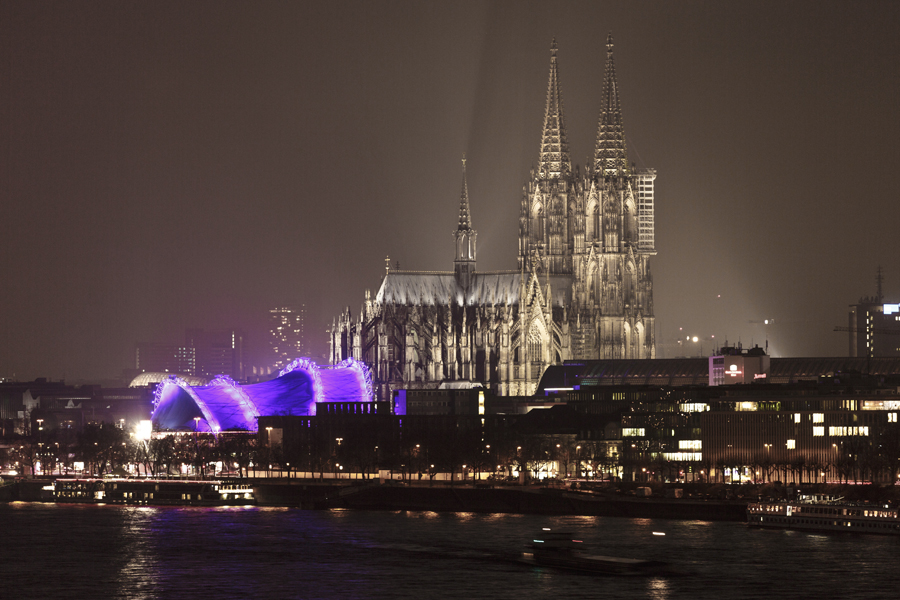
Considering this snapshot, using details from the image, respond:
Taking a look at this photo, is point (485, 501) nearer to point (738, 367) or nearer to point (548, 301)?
point (738, 367)

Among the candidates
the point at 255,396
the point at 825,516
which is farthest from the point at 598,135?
the point at 825,516

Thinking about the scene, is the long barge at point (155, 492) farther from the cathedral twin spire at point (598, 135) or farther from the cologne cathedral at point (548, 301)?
the cathedral twin spire at point (598, 135)

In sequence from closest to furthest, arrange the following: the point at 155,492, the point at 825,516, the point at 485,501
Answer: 1. the point at 825,516
2. the point at 485,501
3. the point at 155,492

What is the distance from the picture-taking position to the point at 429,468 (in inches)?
5807

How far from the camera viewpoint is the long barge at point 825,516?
105312mm

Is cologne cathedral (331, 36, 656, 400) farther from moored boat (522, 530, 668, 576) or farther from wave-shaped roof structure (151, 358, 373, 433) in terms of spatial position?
moored boat (522, 530, 668, 576)

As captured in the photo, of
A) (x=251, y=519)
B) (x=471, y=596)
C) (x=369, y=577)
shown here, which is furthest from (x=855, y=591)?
(x=251, y=519)

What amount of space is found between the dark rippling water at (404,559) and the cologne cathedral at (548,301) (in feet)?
180

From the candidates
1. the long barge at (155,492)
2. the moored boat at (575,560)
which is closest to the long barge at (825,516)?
the moored boat at (575,560)

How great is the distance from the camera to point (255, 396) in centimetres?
18112

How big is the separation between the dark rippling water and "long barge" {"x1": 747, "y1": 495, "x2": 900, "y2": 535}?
5.41 ft

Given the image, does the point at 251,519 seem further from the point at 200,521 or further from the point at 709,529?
the point at 709,529

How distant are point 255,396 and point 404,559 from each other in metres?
88.8

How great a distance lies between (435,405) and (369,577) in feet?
263
